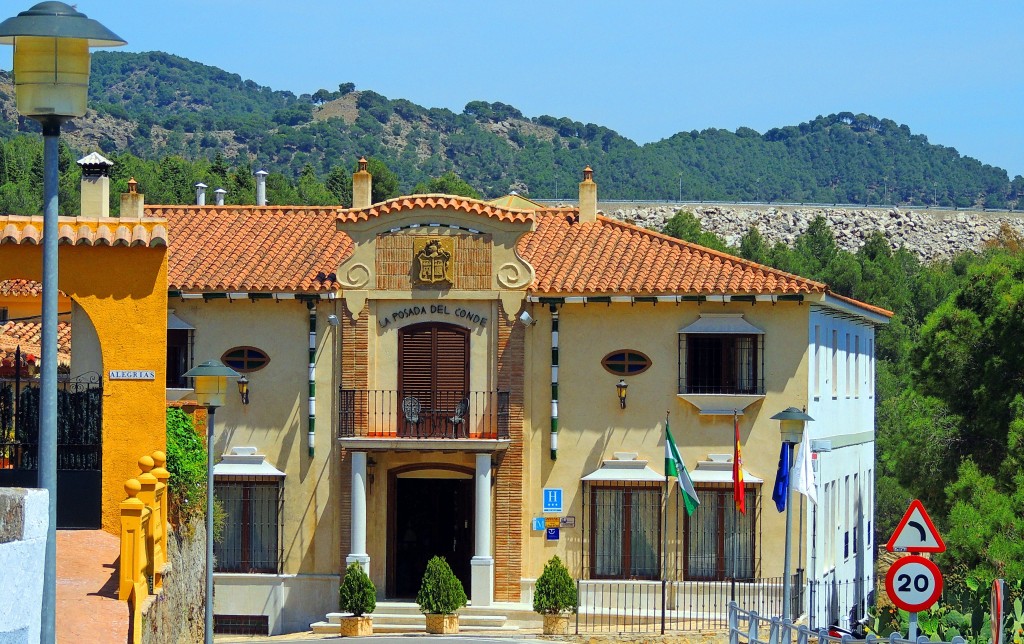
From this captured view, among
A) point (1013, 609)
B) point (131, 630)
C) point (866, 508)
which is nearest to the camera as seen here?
point (131, 630)

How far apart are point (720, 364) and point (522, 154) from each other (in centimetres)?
13550

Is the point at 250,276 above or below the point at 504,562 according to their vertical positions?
above

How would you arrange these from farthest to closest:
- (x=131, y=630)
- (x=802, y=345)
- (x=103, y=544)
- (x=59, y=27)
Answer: (x=802, y=345) → (x=103, y=544) → (x=131, y=630) → (x=59, y=27)

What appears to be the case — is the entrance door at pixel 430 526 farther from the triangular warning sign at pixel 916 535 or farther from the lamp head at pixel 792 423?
the triangular warning sign at pixel 916 535

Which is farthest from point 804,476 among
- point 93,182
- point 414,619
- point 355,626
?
point 93,182

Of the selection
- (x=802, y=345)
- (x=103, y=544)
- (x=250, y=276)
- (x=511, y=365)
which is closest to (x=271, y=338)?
(x=250, y=276)

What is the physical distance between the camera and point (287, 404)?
32438mm

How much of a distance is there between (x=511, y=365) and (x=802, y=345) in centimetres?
534

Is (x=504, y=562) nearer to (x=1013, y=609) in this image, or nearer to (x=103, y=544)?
(x=1013, y=609)

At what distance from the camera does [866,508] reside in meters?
39.4

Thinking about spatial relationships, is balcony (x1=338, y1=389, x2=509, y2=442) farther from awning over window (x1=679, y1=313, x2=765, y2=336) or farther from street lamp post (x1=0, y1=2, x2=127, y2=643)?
street lamp post (x1=0, y1=2, x2=127, y2=643)

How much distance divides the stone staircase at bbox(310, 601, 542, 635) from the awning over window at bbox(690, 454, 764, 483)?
3885 millimetres

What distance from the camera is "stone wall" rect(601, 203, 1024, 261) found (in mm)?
120312

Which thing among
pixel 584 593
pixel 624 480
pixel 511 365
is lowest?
pixel 584 593
